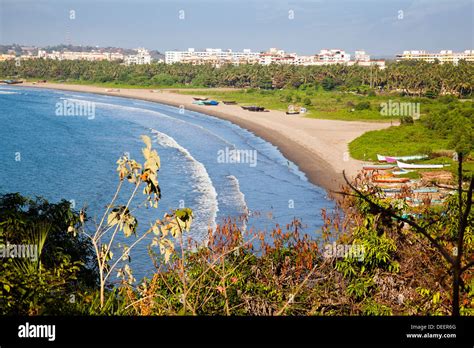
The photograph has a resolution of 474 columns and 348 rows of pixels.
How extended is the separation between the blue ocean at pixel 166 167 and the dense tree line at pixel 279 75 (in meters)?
23.8

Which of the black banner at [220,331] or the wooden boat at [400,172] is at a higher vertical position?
the black banner at [220,331]

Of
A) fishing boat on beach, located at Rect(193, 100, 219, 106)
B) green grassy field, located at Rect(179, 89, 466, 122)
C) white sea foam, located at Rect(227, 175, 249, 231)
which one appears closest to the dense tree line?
green grassy field, located at Rect(179, 89, 466, 122)

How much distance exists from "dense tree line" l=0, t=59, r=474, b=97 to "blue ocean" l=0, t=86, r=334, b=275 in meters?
23.8

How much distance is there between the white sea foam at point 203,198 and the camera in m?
22.5

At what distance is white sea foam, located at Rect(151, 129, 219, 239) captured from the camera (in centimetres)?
2250

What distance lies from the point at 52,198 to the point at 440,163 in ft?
61.4

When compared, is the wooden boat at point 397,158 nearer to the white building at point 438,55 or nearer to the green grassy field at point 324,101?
the green grassy field at point 324,101

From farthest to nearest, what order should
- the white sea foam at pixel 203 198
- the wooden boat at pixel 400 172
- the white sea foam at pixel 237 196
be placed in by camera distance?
the wooden boat at pixel 400 172 < the white sea foam at pixel 237 196 < the white sea foam at pixel 203 198

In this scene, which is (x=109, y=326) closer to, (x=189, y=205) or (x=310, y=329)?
(x=310, y=329)

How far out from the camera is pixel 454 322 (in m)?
2.50

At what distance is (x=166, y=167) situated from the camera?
35875mm

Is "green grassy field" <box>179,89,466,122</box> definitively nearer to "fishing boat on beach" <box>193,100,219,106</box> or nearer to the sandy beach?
the sandy beach

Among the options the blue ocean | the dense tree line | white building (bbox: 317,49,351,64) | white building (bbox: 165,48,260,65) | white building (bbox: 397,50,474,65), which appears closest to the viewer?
the blue ocean

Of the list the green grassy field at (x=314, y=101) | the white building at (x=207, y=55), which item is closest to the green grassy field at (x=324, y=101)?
the green grassy field at (x=314, y=101)
